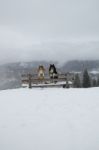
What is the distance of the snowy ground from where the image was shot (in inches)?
379

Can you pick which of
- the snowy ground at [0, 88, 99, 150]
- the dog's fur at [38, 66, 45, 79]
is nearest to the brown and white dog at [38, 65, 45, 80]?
the dog's fur at [38, 66, 45, 79]

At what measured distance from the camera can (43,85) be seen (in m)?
24.3

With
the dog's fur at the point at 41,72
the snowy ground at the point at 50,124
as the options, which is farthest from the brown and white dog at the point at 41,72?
the snowy ground at the point at 50,124

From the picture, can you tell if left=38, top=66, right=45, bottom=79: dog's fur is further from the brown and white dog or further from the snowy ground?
the snowy ground

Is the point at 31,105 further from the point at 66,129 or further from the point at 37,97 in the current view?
the point at 66,129

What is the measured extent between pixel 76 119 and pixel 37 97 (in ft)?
17.8

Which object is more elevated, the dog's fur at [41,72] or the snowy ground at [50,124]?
the dog's fur at [41,72]

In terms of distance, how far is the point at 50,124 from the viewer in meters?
11.3

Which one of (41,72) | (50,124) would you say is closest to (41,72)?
(41,72)

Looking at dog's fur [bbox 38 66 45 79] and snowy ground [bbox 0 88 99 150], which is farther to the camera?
dog's fur [bbox 38 66 45 79]

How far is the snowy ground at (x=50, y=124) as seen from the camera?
31.6 ft

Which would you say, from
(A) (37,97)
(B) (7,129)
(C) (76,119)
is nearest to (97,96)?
(A) (37,97)

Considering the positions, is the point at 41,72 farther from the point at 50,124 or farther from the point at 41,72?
the point at 50,124

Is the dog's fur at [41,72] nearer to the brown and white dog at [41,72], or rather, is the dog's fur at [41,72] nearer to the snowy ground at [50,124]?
the brown and white dog at [41,72]
